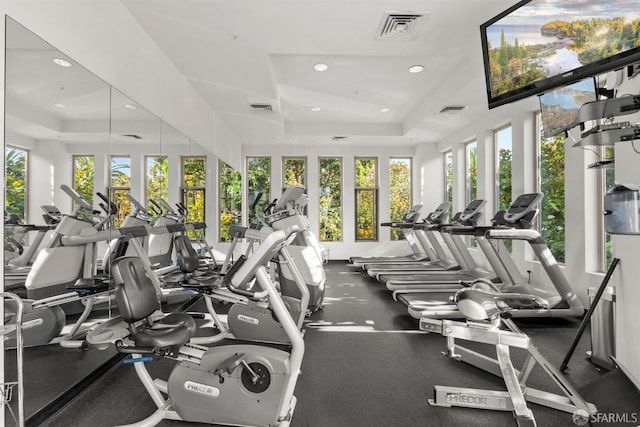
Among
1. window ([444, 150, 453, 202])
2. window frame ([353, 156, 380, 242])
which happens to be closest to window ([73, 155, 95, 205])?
window frame ([353, 156, 380, 242])

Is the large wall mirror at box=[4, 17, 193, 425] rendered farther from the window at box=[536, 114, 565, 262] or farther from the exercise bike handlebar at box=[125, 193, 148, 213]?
the window at box=[536, 114, 565, 262]

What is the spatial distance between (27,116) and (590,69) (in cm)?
318

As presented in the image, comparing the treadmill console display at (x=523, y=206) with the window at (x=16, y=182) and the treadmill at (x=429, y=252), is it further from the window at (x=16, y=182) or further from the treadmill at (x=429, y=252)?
the window at (x=16, y=182)

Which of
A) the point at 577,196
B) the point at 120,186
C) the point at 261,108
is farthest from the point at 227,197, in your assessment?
the point at 577,196

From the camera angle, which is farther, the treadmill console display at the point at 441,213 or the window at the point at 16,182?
the treadmill console display at the point at 441,213

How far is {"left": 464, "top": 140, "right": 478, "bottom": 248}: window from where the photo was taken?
7.62m

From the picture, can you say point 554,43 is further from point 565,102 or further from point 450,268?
point 450,268

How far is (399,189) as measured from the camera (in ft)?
31.8

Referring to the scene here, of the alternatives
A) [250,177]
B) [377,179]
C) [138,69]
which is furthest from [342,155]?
[138,69]

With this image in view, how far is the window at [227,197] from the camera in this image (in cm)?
670

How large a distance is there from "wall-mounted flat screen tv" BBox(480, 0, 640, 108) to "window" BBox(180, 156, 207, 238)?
3.67m

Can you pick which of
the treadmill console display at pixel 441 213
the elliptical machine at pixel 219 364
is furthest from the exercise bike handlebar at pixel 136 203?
the treadmill console display at pixel 441 213

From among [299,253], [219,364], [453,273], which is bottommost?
[453,273]

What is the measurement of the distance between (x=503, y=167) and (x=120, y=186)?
601 centimetres
